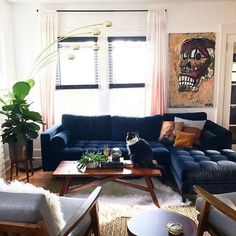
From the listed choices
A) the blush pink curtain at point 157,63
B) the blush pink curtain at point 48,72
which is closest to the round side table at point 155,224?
the blush pink curtain at point 157,63

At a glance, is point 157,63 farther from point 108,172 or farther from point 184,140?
point 108,172

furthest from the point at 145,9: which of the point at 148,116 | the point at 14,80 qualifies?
the point at 14,80

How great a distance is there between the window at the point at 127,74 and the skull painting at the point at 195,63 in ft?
2.09

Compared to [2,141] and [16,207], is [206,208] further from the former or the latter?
[2,141]

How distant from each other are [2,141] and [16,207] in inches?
99.0

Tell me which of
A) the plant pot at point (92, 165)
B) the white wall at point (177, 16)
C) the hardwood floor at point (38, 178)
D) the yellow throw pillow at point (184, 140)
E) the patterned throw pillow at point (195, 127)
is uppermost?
the white wall at point (177, 16)

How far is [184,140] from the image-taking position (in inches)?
142

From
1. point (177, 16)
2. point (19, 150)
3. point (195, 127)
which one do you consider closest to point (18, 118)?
point (19, 150)

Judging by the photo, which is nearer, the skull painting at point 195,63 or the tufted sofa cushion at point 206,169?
the tufted sofa cushion at point 206,169

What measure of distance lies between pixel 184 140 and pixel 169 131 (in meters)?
0.31

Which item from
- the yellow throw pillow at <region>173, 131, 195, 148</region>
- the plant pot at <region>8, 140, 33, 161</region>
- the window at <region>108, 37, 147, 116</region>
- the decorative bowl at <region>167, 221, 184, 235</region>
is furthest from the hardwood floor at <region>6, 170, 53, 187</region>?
the decorative bowl at <region>167, 221, 184, 235</region>

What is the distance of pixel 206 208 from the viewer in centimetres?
180

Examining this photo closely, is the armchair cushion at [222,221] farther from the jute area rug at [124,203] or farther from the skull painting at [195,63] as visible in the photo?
the skull painting at [195,63]

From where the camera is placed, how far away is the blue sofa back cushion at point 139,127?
4070 millimetres
